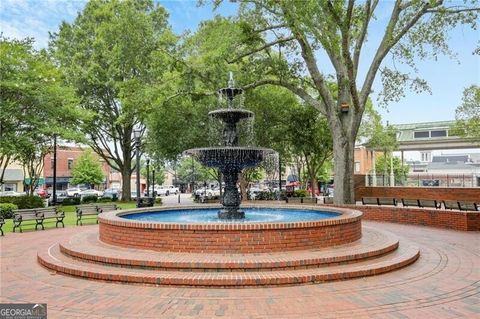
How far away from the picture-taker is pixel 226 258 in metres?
7.72

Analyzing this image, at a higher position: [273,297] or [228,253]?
[228,253]

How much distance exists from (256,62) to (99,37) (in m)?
15.6

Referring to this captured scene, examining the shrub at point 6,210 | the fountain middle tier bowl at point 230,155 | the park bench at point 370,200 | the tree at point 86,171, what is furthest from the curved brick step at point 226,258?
the tree at point 86,171

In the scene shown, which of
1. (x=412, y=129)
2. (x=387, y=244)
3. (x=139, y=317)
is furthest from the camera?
(x=412, y=129)

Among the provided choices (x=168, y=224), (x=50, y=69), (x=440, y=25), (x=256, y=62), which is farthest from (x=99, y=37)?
(x=168, y=224)

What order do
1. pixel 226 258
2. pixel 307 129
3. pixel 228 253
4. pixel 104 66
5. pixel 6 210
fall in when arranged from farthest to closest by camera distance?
pixel 104 66 < pixel 307 129 < pixel 6 210 < pixel 228 253 < pixel 226 258

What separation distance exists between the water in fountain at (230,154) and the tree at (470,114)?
986 inches

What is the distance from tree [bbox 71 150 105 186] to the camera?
192 ft

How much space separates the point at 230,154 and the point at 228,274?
4666 mm

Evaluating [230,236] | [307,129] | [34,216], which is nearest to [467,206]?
[230,236]

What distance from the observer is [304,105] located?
2795cm

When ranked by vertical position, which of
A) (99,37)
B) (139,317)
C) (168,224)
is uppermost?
(99,37)

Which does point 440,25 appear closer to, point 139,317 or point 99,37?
point 139,317

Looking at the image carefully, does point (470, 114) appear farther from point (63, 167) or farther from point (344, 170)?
point (63, 167)
